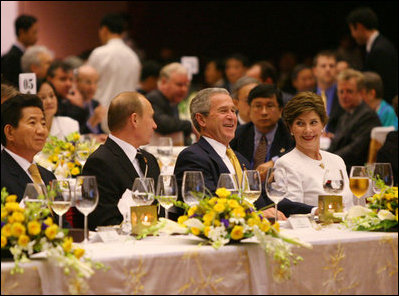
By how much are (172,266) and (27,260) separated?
0.53m

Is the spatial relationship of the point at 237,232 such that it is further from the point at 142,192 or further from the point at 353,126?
the point at 353,126

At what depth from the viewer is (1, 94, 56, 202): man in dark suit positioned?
12.7 ft

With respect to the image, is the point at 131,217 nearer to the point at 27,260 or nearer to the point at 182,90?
the point at 27,260

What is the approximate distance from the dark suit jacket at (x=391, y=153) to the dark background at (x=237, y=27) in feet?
27.5

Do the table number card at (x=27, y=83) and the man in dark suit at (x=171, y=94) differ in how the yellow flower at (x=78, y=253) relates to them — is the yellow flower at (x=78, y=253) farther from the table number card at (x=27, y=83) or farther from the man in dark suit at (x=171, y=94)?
the man in dark suit at (x=171, y=94)

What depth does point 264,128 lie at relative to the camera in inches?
231

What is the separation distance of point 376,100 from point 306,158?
13.2ft

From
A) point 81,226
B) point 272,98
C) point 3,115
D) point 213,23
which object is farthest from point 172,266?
point 213,23

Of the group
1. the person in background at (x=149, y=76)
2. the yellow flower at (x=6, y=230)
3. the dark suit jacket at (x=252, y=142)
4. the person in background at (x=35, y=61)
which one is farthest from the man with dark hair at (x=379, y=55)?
the yellow flower at (x=6, y=230)

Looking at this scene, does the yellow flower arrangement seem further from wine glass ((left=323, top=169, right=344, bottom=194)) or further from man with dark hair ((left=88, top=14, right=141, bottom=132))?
man with dark hair ((left=88, top=14, right=141, bottom=132))

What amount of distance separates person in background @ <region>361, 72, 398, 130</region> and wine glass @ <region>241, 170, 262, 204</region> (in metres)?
A: 4.97

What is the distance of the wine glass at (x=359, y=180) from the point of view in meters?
3.77

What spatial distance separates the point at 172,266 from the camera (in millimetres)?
2885

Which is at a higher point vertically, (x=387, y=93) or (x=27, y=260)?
(x=387, y=93)
